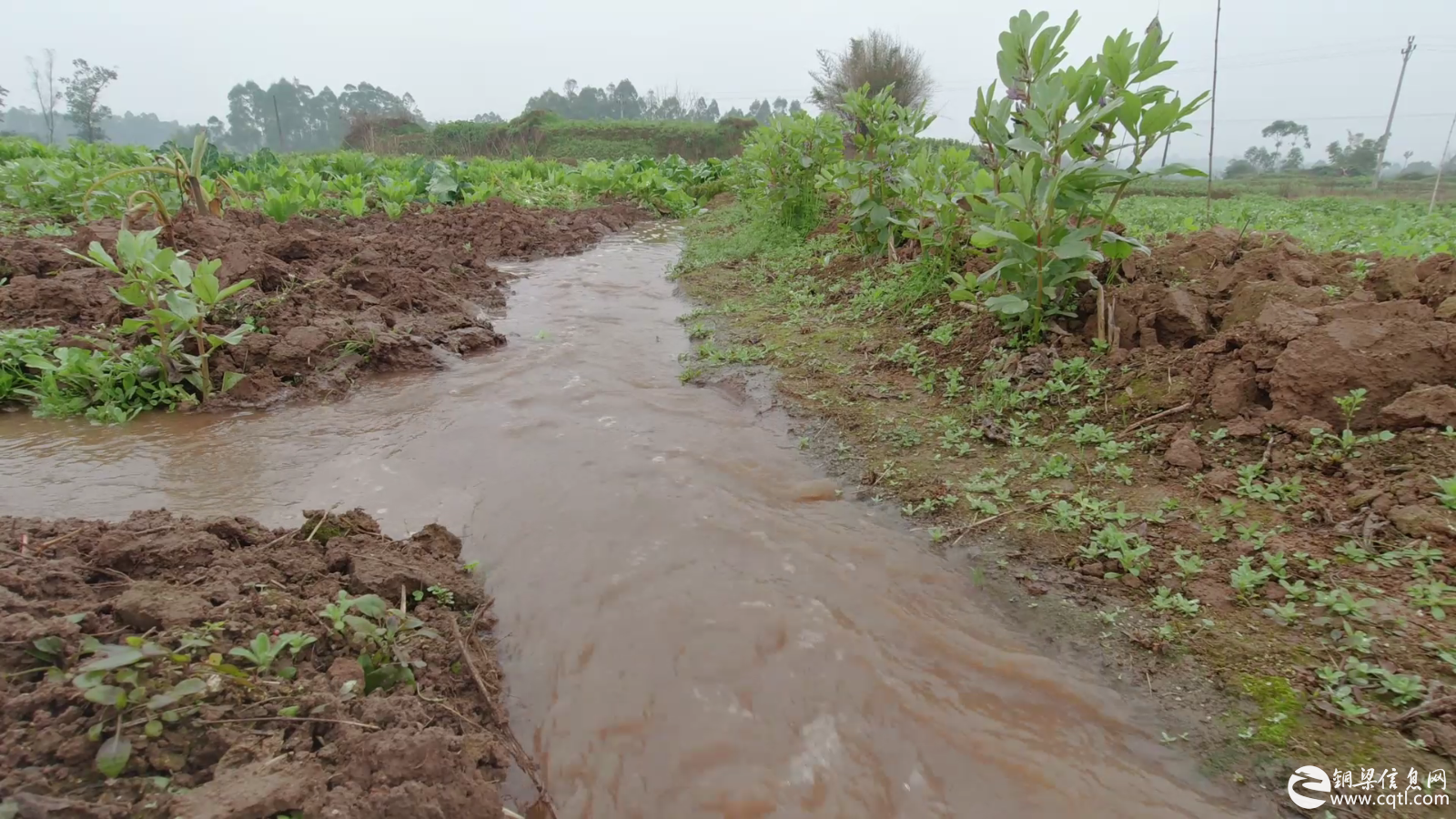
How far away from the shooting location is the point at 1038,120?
11.1ft

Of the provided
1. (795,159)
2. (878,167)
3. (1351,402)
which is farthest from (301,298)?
(1351,402)

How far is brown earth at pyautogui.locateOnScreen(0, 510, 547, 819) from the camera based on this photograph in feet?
4.27

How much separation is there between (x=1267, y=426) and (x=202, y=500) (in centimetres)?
460

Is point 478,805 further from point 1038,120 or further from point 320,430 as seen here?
point 1038,120

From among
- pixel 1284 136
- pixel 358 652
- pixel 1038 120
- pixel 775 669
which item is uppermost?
pixel 1284 136

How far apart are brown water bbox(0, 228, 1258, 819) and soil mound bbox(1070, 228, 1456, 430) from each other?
5.15ft

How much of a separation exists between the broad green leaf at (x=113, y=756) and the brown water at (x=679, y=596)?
0.89 metres

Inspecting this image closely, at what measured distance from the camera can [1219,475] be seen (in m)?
2.59

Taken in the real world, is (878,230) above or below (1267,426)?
above

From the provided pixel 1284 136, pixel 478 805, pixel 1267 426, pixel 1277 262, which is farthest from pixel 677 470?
pixel 1284 136

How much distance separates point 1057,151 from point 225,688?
152 inches

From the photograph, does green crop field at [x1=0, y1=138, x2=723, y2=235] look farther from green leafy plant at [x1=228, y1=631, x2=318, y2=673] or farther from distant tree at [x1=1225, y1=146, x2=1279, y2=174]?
distant tree at [x1=1225, y1=146, x2=1279, y2=174]

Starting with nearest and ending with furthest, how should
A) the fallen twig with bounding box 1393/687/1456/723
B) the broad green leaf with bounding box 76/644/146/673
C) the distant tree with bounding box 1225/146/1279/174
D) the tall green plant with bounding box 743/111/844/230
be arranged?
the broad green leaf with bounding box 76/644/146/673
the fallen twig with bounding box 1393/687/1456/723
the tall green plant with bounding box 743/111/844/230
the distant tree with bounding box 1225/146/1279/174

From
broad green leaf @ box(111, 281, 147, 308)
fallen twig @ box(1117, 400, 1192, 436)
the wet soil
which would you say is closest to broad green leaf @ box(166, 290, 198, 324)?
broad green leaf @ box(111, 281, 147, 308)
